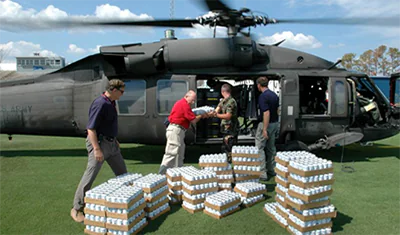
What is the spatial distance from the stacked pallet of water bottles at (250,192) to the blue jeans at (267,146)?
41.3 inches

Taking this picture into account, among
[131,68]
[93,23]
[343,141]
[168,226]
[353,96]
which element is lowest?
[168,226]

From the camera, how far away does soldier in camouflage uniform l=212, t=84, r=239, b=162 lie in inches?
225

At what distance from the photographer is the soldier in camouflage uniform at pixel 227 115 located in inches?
225

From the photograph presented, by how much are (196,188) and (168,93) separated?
3239mm

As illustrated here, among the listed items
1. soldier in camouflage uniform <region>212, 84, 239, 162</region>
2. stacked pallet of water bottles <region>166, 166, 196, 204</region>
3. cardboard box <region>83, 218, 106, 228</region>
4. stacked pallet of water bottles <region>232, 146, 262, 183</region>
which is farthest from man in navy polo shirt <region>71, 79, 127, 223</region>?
soldier in camouflage uniform <region>212, 84, 239, 162</region>

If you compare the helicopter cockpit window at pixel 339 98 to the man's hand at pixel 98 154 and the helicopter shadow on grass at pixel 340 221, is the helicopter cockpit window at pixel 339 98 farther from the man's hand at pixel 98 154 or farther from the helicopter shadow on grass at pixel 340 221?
the man's hand at pixel 98 154

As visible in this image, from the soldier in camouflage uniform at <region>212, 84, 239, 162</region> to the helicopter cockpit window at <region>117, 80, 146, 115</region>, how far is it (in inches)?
81.1

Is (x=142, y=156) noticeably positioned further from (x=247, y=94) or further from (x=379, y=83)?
(x=379, y=83)

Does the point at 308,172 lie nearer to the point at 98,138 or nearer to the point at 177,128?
the point at 177,128

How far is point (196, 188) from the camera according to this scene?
4281mm

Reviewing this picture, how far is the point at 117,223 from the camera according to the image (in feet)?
11.4

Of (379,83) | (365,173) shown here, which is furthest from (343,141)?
(379,83)

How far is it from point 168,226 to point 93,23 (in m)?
4.02

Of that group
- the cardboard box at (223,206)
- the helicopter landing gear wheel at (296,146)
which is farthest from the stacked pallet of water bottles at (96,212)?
the helicopter landing gear wheel at (296,146)
